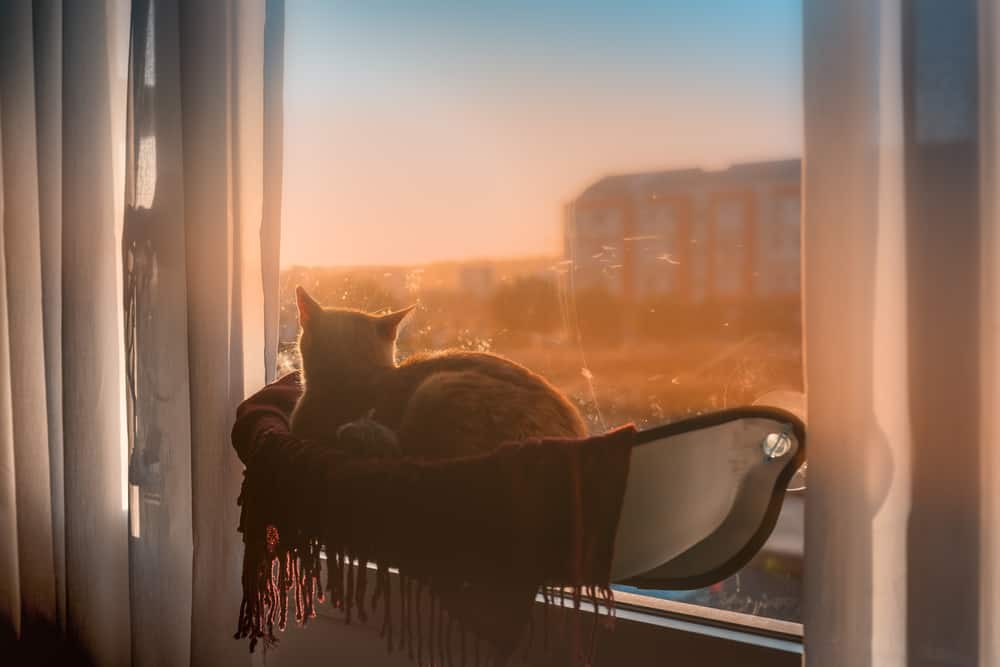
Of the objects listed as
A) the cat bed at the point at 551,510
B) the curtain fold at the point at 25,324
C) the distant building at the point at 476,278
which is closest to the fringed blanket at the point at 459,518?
the cat bed at the point at 551,510

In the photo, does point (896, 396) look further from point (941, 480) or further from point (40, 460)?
point (40, 460)

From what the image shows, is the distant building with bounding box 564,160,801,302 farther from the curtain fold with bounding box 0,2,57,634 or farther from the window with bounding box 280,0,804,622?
the curtain fold with bounding box 0,2,57,634

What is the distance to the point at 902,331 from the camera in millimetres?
662

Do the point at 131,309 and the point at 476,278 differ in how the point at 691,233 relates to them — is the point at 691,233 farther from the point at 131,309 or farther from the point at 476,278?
the point at 131,309

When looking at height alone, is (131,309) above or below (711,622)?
above

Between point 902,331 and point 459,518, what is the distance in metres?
0.49

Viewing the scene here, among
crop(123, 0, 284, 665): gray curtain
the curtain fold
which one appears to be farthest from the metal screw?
the curtain fold

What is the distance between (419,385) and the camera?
0.90 m

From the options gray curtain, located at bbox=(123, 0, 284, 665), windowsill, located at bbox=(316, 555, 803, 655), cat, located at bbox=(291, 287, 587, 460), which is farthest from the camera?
gray curtain, located at bbox=(123, 0, 284, 665)

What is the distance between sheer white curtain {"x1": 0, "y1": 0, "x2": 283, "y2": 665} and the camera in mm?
1081

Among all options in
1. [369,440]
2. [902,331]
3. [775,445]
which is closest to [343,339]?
[369,440]

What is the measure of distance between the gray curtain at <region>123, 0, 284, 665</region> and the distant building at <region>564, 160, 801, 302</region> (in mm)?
504

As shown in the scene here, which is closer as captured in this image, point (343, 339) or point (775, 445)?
point (775, 445)

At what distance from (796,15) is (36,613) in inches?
62.4
